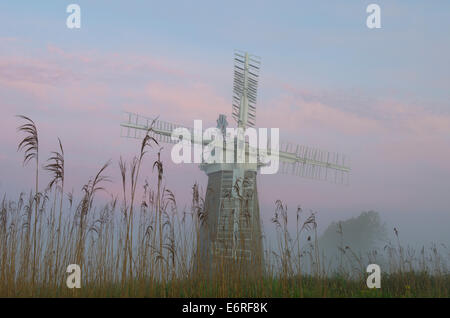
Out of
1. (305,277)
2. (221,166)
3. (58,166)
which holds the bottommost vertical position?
(305,277)

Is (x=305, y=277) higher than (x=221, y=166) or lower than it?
lower

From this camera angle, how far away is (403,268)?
920 centimetres

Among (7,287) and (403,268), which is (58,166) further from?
(403,268)

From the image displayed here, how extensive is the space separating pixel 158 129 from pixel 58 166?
548 inches

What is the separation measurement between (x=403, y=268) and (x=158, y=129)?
13.2 metres

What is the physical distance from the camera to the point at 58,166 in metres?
6.12
